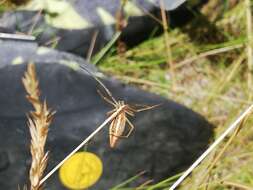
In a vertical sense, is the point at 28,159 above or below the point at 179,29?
below

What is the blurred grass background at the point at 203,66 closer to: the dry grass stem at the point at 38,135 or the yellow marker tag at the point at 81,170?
the yellow marker tag at the point at 81,170

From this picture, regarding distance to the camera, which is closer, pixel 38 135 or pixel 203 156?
pixel 38 135

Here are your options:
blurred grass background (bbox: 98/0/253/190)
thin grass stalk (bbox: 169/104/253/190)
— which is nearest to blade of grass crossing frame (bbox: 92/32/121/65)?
blurred grass background (bbox: 98/0/253/190)

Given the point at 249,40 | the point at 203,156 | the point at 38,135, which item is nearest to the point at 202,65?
the point at 249,40

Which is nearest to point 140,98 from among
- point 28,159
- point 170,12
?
point 28,159

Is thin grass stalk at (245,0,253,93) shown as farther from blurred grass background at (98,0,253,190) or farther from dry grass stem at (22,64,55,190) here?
dry grass stem at (22,64,55,190)

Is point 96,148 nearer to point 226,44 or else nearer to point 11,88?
point 11,88

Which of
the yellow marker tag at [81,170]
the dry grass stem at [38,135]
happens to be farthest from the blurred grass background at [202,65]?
the dry grass stem at [38,135]

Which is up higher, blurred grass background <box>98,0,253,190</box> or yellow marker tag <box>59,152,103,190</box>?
blurred grass background <box>98,0,253,190</box>

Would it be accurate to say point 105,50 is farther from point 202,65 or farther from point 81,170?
point 81,170
